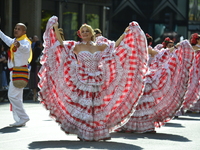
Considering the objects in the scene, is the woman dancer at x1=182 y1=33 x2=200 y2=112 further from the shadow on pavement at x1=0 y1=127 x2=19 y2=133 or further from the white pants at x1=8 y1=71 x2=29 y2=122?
the shadow on pavement at x1=0 y1=127 x2=19 y2=133

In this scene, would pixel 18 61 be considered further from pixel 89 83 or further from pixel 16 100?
pixel 89 83

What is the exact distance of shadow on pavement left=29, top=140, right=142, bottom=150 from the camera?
29.3ft

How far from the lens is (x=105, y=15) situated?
127 ft

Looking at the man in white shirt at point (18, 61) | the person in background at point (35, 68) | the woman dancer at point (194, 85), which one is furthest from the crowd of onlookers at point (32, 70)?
the man in white shirt at point (18, 61)

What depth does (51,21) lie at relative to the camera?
32.9 feet

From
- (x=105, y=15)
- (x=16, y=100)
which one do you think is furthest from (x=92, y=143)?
(x=105, y=15)

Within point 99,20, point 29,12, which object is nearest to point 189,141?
point 29,12

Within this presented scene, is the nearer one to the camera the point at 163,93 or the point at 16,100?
the point at 163,93

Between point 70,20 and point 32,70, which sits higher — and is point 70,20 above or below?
above

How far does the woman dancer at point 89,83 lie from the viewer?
957cm

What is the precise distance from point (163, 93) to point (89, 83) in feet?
7.94

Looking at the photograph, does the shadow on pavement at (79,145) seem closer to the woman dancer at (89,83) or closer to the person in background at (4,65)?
the woman dancer at (89,83)

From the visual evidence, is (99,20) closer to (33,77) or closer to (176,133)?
(33,77)

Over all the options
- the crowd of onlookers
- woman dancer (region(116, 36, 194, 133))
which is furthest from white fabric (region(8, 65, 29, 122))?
the crowd of onlookers
